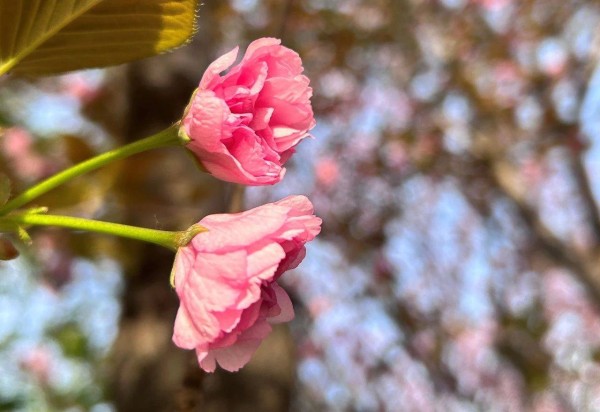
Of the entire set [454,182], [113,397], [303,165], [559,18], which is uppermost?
[559,18]

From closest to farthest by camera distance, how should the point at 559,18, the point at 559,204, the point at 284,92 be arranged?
the point at 284,92 < the point at 559,18 < the point at 559,204

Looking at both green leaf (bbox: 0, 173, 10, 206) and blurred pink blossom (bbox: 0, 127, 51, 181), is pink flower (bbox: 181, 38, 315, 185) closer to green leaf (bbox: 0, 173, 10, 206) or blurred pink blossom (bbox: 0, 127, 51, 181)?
green leaf (bbox: 0, 173, 10, 206)

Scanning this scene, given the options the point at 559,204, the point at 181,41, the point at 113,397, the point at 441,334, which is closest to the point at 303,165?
the point at 441,334

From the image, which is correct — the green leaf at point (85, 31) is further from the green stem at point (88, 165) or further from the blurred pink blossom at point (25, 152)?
the blurred pink blossom at point (25, 152)

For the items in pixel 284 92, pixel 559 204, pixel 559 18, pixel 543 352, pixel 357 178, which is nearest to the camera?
pixel 284 92

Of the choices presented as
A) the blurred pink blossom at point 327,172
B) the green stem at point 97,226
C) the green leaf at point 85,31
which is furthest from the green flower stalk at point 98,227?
the blurred pink blossom at point 327,172

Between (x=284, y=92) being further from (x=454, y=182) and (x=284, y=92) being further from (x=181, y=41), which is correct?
(x=454, y=182)
